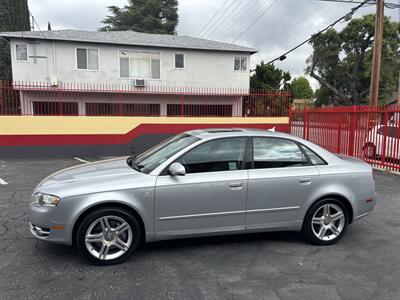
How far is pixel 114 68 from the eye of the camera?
60.6 feet

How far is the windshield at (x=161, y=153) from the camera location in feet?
13.2

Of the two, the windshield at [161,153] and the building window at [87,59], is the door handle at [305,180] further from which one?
the building window at [87,59]

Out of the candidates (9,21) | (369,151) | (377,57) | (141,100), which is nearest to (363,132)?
(369,151)

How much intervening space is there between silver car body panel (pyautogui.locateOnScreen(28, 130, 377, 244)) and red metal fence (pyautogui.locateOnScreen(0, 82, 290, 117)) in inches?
428

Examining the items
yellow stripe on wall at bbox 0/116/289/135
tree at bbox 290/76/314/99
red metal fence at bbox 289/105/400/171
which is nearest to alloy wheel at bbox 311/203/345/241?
red metal fence at bbox 289/105/400/171

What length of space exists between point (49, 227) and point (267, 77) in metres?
24.6

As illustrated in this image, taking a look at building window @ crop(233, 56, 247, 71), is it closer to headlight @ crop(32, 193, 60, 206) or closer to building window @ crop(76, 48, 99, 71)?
building window @ crop(76, 48, 99, 71)

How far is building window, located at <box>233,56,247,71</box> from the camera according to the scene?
2011 centimetres

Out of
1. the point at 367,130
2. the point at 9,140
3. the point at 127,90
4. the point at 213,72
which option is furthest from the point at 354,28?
the point at 9,140

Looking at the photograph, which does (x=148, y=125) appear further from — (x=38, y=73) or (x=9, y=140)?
(x=38, y=73)

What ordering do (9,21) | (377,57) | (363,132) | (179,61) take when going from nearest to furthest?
(363,132)
(377,57)
(179,61)
(9,21)

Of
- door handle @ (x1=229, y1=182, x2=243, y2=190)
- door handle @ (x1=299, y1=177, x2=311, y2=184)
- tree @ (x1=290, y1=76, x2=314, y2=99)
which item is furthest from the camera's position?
tree @ (x1=290, y1=76, x2=314, y2=99)

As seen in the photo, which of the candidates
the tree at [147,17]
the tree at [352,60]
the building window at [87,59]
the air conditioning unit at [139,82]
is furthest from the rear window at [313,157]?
the tree at [147,17]

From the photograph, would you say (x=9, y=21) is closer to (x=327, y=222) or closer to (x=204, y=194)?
(x=204, y=194)
